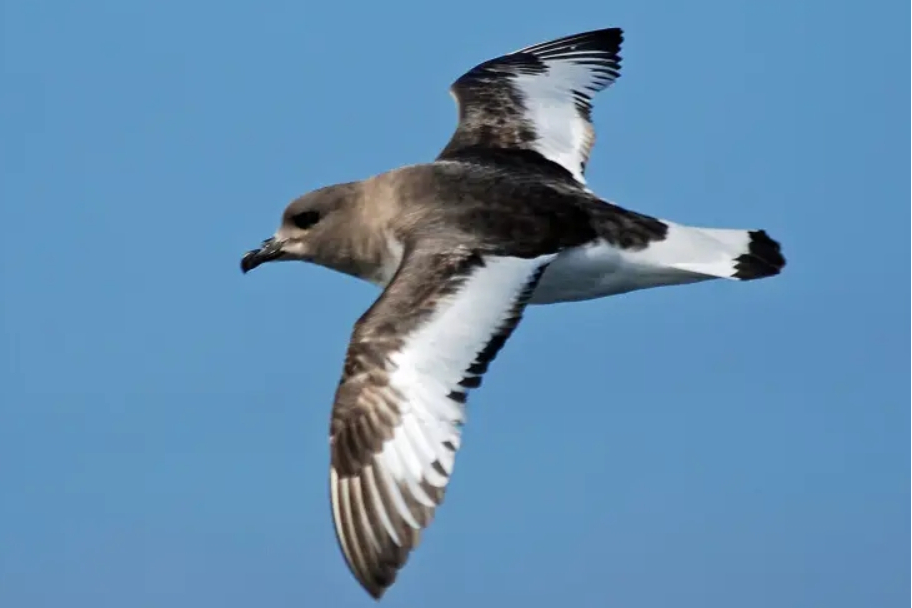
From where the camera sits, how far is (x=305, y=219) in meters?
13.2

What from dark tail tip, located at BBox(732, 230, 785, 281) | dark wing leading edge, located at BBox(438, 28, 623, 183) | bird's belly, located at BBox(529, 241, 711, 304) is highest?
dark wing leading edge, located at BBox(438, 28, 623, 183)

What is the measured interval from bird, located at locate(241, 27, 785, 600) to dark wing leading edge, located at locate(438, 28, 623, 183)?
0.06 feet

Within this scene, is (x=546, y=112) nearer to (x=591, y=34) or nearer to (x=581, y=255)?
(x=591, y=34)

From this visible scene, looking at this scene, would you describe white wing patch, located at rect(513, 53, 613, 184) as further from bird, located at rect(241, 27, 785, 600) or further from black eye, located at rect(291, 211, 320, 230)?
black eye, located at rect(291, 211, 320, 230)

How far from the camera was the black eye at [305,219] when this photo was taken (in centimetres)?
1319

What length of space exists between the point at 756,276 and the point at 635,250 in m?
0.78

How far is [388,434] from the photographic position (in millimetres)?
10391

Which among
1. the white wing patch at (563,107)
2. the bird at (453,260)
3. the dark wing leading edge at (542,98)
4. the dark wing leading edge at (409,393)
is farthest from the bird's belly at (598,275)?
the dark wing leading edge at (542,98)

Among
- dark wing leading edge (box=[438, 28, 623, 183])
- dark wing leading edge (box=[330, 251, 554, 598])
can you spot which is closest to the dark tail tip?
dark wing leading edge (box=[330, 251, 554, 598])

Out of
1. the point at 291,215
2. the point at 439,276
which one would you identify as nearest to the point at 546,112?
the point at 291,215

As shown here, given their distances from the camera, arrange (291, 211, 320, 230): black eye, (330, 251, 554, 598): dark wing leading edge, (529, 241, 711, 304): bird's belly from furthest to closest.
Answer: (291, 211, 320, 230): black eye → (529, 241, 711, 304): bird's belly → (330, 251, 554, 598): dark wing leading edge

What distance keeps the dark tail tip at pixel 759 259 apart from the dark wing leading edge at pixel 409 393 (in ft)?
4.76

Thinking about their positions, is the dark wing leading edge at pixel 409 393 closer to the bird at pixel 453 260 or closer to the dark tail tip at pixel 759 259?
the bird at pixel 453 260

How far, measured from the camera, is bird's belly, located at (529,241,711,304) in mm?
11898
